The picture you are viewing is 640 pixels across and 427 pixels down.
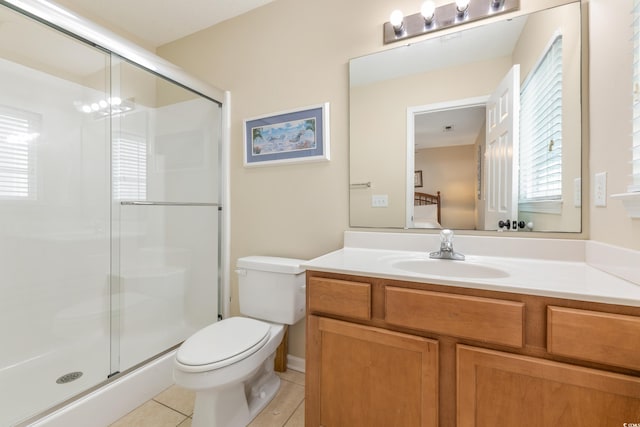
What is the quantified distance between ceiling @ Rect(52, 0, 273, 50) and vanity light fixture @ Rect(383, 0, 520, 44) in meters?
0.96

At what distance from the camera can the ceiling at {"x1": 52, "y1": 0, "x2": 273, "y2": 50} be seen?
1.83 meters

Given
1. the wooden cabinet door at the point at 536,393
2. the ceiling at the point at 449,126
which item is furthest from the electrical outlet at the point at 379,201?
→ the wooden cabinet door at the point at 536,393

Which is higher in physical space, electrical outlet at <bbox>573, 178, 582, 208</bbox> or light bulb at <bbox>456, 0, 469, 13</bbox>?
light bulb at <bbox>456, 0, 469, 13</bbox>

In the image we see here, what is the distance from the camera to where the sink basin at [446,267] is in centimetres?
118

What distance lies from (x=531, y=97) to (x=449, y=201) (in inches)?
22.8

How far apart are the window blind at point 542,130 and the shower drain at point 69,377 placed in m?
2.49

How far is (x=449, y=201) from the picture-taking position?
1.41m

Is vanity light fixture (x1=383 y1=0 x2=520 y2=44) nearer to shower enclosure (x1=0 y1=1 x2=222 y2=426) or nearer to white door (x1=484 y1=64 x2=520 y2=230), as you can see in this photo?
white door (x1=484 y1=64 x2=520 y2=230)

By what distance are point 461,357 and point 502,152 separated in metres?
0.97

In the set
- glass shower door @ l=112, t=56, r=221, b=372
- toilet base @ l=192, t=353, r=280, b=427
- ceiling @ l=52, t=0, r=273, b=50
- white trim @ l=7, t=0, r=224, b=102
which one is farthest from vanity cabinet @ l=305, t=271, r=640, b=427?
ceiling @ l=52, t=0, r=273, b=50

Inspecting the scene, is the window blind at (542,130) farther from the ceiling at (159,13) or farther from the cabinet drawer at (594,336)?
the ceiling at (159,13)

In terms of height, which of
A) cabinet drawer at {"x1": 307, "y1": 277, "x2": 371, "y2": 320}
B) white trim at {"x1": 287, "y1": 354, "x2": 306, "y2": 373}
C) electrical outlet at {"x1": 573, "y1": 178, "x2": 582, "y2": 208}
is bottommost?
white trim at {"x1": 287, "y1": 354, "x2": 306, "y2": 373}

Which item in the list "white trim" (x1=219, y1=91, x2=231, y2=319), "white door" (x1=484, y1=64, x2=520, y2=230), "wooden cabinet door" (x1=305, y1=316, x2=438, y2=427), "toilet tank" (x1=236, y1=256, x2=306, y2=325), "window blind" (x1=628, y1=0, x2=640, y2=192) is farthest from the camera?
"white trim" (x1=219, y1=91, x2=231, y2=319)

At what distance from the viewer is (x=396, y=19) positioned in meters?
1.42
